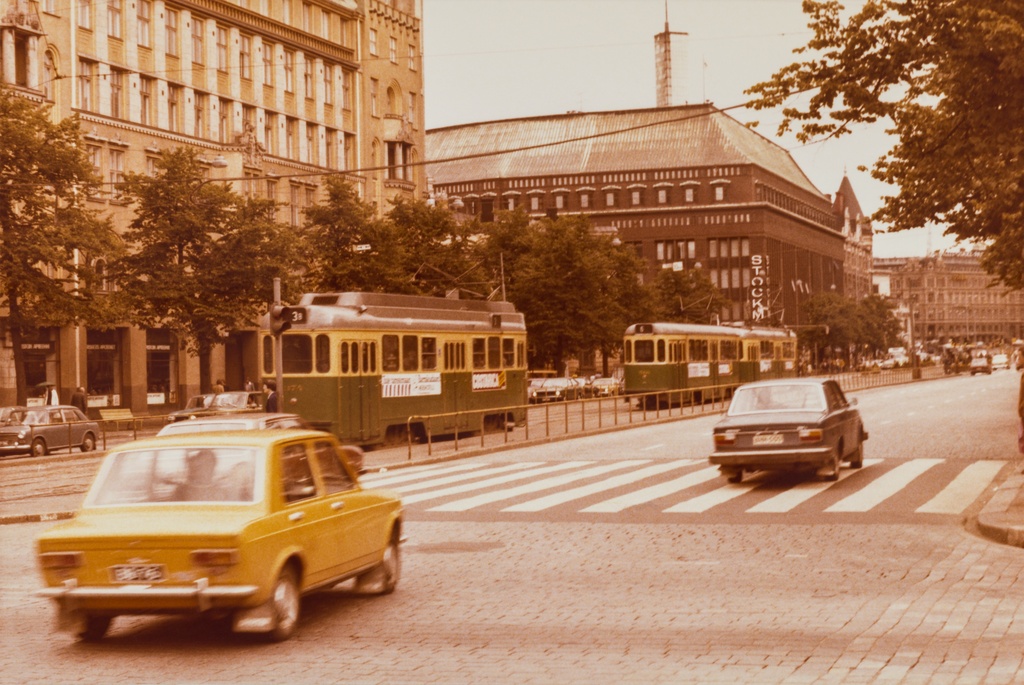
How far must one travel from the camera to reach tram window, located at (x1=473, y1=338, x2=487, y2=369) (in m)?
38.7

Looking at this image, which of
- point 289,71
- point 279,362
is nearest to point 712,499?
point 279,362

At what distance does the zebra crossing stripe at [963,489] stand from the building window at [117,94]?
42724 mm

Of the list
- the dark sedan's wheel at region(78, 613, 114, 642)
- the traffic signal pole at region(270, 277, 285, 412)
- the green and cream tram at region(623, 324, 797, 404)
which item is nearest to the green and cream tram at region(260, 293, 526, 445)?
the traffic signal pole at region(270, 277, 285, 412)

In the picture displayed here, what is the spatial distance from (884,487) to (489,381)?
62.7ft

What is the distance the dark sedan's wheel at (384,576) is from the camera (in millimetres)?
12248

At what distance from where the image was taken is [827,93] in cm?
2253

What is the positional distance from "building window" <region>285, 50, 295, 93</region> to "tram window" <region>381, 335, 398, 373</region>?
4123 cm

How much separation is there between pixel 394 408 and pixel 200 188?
20391 millimetres

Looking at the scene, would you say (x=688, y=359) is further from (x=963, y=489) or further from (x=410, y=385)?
(x=963, y=489)

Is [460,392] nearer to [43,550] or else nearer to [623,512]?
[623,512]

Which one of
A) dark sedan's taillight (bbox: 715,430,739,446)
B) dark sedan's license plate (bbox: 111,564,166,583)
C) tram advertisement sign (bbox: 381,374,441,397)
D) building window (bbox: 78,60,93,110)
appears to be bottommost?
dark sedan's license plate (bbox: 111,564,166,583)

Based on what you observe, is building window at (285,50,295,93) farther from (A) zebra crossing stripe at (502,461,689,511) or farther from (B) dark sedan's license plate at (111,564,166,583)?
(B) dark sedan's license plate at (111,564,166,583)

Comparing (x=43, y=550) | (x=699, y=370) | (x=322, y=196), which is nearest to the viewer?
(x=43, y=550)

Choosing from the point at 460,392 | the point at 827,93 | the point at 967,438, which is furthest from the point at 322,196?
the point at 827,93
